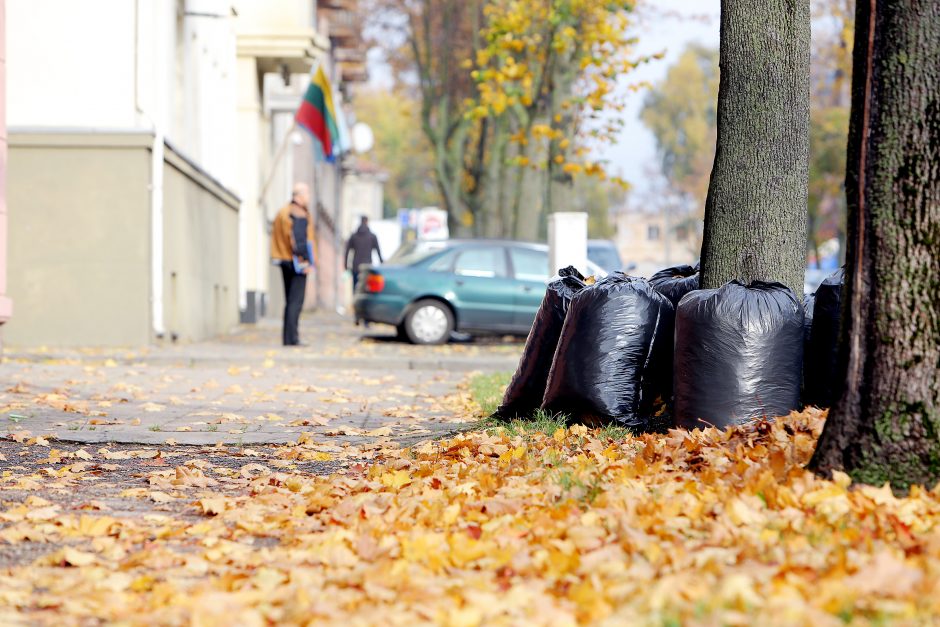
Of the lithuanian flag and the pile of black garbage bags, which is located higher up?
the lithuanian flag

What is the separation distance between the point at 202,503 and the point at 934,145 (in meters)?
3.01

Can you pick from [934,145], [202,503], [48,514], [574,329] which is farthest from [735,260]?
[48,514]

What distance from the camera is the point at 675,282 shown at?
8.48 m

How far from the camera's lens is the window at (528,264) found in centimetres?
1964

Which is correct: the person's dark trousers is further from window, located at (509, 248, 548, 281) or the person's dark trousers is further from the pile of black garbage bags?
the pile of black garbage bags

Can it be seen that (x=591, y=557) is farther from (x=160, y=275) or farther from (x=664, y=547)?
(x=160, y=275)

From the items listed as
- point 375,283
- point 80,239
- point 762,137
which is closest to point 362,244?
point 375,283

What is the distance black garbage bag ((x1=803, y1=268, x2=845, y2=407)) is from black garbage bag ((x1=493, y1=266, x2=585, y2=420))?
57.9 inches

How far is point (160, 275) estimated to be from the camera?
15.6m

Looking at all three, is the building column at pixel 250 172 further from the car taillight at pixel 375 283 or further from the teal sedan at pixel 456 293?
the teal sedan at pixel 456 293

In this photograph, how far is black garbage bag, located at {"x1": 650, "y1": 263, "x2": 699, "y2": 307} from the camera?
8312mm

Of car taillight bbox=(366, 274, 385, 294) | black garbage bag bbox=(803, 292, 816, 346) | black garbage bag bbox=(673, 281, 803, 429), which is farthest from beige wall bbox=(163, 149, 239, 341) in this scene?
black garbage bag bbox=(673, 281, 803, 429)

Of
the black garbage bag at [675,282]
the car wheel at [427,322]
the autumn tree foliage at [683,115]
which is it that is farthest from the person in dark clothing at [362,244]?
the autumn tree foliage at [683,115]

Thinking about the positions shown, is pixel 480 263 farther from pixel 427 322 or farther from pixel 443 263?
pixel 427 322
